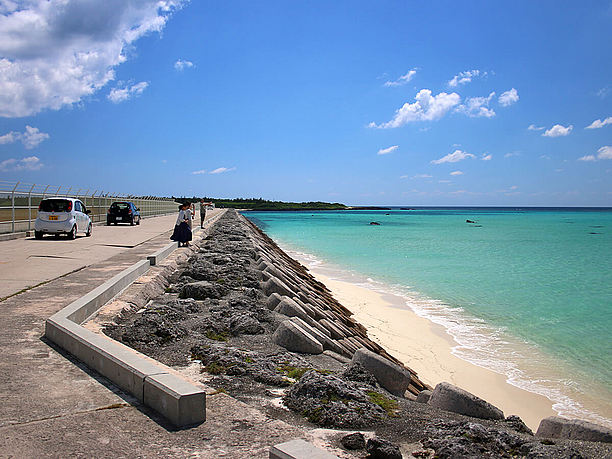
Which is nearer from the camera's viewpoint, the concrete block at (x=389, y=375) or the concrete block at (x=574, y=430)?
the concrete block at (x=574, y=430)

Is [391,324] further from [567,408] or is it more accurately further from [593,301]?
[593,301]

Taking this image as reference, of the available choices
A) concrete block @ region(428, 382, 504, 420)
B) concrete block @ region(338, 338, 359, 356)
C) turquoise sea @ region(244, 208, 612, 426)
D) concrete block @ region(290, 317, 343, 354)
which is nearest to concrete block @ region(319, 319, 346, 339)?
concrete block @ region(338, 338, 359, 356)

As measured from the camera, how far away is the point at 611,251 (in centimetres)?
4544

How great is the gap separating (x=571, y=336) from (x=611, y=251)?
3660cm

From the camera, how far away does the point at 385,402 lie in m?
4.95

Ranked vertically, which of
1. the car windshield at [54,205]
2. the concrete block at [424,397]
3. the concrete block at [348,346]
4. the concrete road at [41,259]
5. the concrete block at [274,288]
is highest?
the car windshield at [54,205]

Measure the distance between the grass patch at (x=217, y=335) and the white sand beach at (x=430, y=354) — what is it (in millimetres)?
4458

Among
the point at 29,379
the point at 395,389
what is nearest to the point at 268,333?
the point at 395,389

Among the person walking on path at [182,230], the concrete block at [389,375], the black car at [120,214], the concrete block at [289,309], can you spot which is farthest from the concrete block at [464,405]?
the black car at [120,214]

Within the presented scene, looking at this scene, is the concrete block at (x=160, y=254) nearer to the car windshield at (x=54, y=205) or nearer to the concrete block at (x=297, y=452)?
the car windshield at (x=54, y=205)

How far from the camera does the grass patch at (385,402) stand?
15.4 ft

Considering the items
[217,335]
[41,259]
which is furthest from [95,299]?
[41,259]

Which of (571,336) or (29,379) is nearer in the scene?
(29,379)

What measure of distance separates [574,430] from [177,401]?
12.5ft
